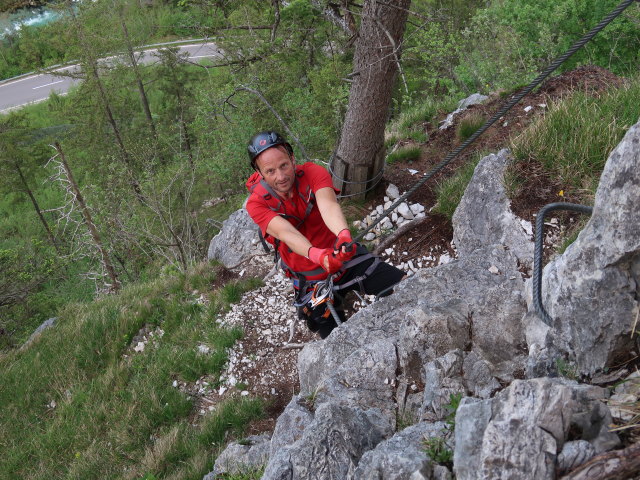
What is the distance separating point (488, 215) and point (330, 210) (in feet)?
7.09

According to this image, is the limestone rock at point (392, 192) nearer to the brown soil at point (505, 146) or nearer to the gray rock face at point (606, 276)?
the brown soil at point (505, 146)

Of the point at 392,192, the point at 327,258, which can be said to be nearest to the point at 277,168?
the point at 327,258

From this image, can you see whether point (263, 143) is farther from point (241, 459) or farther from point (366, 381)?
point (241, 459)

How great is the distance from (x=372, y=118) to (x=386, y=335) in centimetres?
331

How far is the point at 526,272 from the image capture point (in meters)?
4.77

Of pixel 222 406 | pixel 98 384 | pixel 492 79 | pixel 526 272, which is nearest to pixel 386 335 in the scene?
pixel 526 272

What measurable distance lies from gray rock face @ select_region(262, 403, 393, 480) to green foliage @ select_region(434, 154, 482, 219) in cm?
377

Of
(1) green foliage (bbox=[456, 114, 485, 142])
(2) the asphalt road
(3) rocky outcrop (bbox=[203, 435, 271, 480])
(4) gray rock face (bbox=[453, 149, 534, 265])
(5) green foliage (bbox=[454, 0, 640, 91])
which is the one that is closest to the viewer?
(3) rocky outcrop (bbox=[203, 435, 271, 480])

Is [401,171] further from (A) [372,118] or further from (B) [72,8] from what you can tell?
(B) [72,8]

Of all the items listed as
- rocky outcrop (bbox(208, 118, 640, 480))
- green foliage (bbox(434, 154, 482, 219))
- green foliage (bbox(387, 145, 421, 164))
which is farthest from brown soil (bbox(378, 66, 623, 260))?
rocky outcrop (bbox(208, 118, 640, 480))

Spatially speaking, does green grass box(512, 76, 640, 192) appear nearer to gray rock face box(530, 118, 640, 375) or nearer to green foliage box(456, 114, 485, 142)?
gray rock face box(530, 118, 640, 375)

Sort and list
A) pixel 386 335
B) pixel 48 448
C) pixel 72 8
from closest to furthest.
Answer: pixel 386 335 < pixel 48 448 < pixel 72 8

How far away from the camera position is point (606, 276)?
2.94m

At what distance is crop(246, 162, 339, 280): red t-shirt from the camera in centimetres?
451
